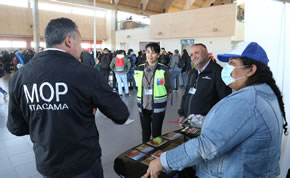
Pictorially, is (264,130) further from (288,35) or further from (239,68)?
(288,35)

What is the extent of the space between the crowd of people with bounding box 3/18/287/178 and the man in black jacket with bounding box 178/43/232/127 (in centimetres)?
97

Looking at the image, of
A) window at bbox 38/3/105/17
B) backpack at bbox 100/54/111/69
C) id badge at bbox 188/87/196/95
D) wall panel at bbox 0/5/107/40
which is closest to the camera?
id badge at bbox 188/87/196/95

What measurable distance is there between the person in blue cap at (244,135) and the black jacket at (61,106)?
1.66 ft

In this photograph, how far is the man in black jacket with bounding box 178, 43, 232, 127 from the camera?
2207 mm

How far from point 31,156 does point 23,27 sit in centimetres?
1801

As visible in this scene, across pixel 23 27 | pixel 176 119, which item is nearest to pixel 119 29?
pixel 23 27

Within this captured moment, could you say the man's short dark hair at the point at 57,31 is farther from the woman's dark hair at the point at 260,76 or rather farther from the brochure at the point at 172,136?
the brochure at the point at 172,136

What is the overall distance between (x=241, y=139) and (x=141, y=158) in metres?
0.79

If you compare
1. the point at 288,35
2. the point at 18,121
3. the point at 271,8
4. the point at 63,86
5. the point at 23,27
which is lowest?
the point at 18,121

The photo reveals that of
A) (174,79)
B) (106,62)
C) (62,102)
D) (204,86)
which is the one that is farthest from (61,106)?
(174,79)

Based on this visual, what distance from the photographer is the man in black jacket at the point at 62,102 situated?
3.78 feet

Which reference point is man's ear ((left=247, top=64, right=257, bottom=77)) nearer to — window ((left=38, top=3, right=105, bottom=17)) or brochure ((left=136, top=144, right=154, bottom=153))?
brochure ((left=136, top=144, right=154, bottom=153))

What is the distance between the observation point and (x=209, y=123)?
3.10 ft

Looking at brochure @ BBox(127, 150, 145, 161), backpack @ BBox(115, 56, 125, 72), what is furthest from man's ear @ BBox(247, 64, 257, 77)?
backpack @ BBox(115, 56, 125, 72)
